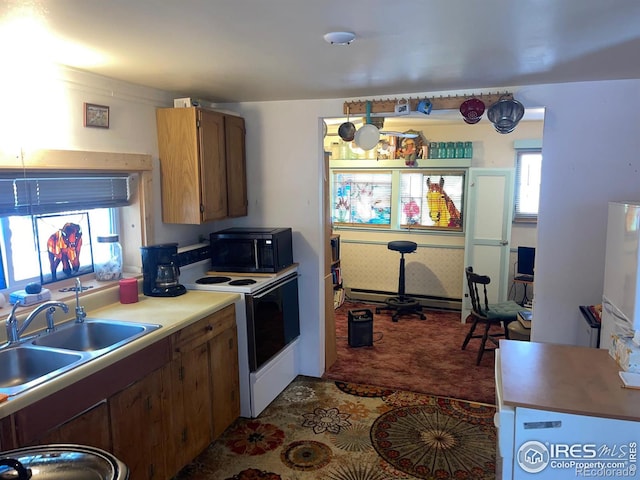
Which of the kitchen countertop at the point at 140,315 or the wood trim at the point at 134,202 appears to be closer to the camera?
the kitchen countertop at the point at 140,315

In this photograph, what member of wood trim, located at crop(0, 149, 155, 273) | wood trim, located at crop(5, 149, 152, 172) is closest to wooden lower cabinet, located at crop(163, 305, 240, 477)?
wood trim, located at crop(0, 149, 155, 273)

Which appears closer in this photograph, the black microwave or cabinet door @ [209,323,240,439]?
cabinet door @ [209,323,240,439]

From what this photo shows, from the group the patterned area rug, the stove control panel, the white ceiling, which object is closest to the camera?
the white ceiling

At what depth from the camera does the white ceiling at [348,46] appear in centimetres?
165

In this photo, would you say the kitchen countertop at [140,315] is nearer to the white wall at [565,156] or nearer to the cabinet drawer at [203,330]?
the cabinet drawer at [203,330]

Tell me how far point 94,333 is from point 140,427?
1.96ft

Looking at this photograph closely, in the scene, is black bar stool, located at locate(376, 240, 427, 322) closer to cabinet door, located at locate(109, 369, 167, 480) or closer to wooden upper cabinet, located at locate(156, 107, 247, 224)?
wooden upper cabinet, located at locate(156, 107, 247, 224)

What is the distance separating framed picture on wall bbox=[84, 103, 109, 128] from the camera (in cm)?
270

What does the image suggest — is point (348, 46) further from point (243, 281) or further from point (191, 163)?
point (243, 281)

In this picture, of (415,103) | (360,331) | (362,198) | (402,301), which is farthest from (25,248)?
(362,198)

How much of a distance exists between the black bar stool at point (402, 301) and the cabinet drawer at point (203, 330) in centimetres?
297

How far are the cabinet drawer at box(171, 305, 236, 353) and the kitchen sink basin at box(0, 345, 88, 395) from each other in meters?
0.52

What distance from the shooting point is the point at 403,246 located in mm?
5617

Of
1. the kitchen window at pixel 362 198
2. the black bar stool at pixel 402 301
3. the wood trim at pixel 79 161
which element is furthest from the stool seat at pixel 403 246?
the wood trim at pixel 79 161
